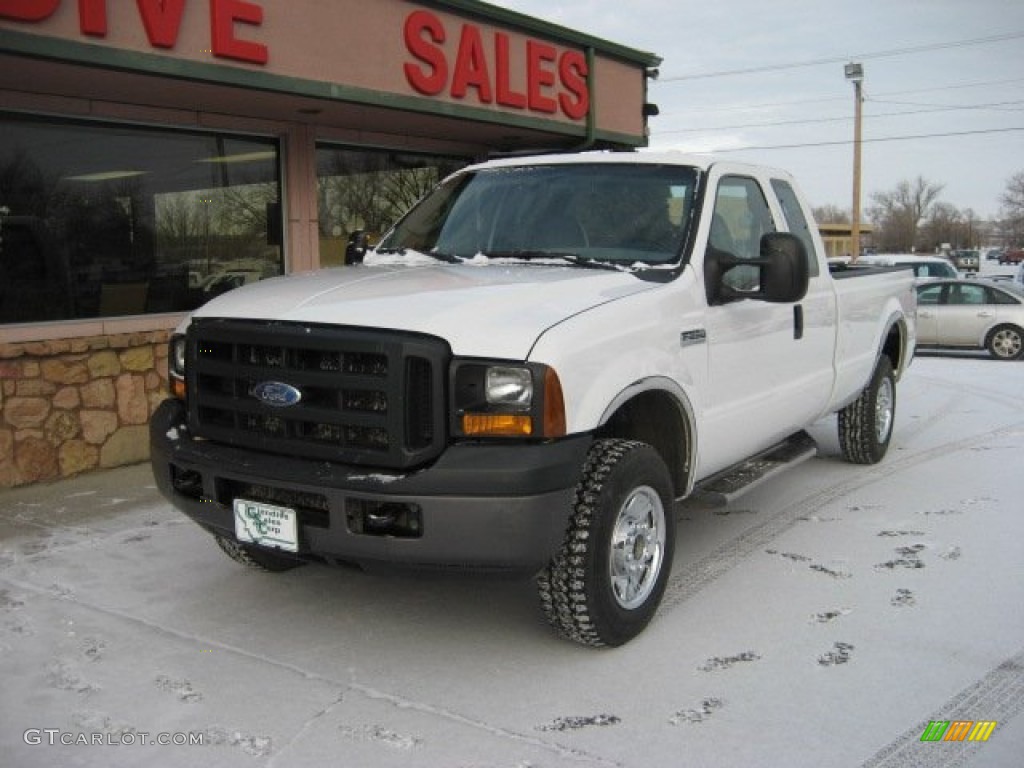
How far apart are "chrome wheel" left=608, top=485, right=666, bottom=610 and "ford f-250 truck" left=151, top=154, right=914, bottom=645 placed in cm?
1

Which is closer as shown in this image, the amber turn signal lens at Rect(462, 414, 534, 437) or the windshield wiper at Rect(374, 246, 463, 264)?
the amber turn signal lens at Rect(462, 414, 534, 437)

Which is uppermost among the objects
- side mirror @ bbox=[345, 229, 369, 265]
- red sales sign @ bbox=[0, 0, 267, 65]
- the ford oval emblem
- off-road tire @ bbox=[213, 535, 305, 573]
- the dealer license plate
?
red sales sign @ bbox=[0, 0, 267, 65]

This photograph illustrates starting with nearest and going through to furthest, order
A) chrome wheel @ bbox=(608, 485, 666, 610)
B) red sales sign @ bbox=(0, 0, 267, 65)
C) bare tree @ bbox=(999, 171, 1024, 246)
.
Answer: chrome wheel @ bbox=(608, 485, 666, 610) → red sales sign @ bbox=(0, 0, 267, 65) → bare tree @ bbox=(999, 171, 1024, 246)

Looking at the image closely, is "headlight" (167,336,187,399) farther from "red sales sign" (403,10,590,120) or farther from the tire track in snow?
"red sales sign" (403,10,590,120)

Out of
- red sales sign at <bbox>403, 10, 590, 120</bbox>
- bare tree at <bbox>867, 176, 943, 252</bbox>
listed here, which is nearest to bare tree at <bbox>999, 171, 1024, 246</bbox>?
bare tree at <bbox>867, 176, 943, 252</bbox>

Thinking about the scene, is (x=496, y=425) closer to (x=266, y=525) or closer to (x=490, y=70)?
(x=266, y=525)

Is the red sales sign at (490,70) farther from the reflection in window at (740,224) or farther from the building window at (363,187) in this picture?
the reflection in window at (740,224)

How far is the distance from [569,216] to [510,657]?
2.16 m

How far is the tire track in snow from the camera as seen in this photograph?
4.77 m

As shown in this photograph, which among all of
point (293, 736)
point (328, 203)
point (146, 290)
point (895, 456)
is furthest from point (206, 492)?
point (328, 203)

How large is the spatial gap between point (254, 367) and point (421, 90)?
5.55m

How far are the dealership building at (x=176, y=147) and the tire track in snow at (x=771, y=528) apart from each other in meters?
4.57

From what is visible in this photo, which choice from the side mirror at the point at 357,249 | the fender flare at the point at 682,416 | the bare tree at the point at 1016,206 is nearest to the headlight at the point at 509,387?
the fender flare at the point at 682,416

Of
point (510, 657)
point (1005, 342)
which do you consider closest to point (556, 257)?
point (510, 657)
